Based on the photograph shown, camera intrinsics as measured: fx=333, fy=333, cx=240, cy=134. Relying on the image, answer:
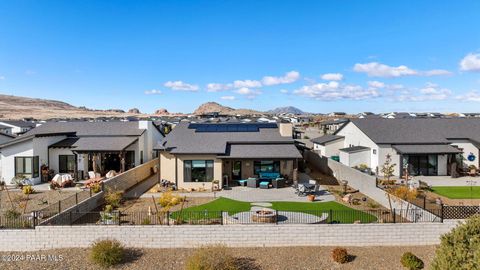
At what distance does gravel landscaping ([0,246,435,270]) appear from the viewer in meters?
14.5

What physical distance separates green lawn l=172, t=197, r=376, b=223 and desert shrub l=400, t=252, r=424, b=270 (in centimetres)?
353

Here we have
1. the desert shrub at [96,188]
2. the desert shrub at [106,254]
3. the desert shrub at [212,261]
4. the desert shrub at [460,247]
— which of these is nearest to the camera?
the desert shrub at [460,247]

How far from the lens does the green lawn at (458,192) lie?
24.0 m

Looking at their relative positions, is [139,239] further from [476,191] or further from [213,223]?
[476,191]

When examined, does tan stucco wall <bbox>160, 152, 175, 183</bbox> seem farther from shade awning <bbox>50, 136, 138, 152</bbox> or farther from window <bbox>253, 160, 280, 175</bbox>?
window <bbox>253, 160, 280, 175</bbox>

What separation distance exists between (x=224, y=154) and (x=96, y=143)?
1283cm

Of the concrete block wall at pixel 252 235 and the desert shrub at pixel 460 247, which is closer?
the desert shrub at pixel 460 247

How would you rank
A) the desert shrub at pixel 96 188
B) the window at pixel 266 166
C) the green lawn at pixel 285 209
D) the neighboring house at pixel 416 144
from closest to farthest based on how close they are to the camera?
1. the green lawn at pixel 285 209
2. the desert shrub at pixel 96 188
3. the window at pixel 266 166
4. the neighboring house at pixel 416 144

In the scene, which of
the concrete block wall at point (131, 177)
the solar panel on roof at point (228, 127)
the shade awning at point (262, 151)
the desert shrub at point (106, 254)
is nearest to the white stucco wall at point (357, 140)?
the shade awning at point (262, 151)

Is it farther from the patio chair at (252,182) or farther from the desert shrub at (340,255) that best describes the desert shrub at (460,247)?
the patio chair at (252,182)

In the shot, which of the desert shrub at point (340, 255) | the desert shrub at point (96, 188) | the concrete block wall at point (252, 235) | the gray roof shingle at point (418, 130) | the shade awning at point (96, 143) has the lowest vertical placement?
the desert shrub at point (340, 255)

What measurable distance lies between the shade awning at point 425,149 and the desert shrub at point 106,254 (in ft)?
88.6

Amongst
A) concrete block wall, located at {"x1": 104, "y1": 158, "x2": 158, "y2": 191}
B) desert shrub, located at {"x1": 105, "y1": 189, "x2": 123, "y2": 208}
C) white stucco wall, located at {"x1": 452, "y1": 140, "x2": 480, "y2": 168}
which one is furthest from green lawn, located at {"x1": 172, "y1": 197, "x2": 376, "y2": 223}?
white stucco wall, located at {"x1": 452, "y1": 140, "x2": 480, "y2": 168}

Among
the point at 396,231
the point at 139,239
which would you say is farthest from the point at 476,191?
the point at 139,239
